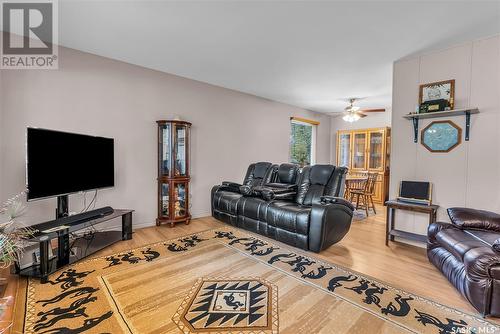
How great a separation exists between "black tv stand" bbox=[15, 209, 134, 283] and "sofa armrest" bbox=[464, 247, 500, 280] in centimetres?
352

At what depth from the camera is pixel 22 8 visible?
2.38m

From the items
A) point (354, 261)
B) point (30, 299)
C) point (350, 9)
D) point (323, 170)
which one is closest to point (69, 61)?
point (30, 299)

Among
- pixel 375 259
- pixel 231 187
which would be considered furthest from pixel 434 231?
pixel 231 187

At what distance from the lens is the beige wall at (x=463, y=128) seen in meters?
2.70

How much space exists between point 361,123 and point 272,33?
5142 mm

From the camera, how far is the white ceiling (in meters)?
2.25

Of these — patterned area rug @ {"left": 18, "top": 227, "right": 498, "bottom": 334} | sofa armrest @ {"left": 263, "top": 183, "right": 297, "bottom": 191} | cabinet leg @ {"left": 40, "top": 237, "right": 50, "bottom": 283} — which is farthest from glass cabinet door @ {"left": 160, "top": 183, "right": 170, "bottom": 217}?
cabinet leg @ {"left": 40, "top": 237, "right": 50, "bottom": 283}

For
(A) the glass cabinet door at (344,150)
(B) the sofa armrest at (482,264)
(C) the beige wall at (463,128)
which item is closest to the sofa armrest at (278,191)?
(C) the beige wall at (463,128)

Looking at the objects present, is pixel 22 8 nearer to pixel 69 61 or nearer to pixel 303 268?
pixel 69 61

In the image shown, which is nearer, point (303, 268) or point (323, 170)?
point (303, 268)

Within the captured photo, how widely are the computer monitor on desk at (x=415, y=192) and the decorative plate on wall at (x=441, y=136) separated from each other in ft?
1.59

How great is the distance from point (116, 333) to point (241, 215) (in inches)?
93.1

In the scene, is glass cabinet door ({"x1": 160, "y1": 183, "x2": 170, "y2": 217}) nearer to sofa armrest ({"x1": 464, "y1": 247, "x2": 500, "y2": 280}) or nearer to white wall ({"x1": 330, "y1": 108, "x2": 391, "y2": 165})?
sofa armrest ({"x1": 464, "y1": 247, "x2": 500, "y2": 280})

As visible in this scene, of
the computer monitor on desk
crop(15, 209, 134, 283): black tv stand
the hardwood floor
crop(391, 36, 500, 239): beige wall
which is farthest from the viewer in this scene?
the computer monitor on desk
